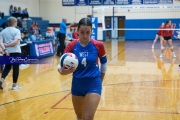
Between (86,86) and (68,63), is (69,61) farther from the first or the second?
(86,86)

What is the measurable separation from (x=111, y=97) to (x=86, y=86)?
320cm

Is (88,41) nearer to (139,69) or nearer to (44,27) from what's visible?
(139,69)

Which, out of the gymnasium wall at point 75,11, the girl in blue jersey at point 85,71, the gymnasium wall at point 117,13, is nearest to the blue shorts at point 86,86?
the girl in blue jersey at point 85,71

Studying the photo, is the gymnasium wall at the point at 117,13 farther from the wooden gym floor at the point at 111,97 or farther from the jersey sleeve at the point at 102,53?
the jersey sleeve at the point at 102,53

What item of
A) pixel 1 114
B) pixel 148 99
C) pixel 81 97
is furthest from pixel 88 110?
pixel 148 99

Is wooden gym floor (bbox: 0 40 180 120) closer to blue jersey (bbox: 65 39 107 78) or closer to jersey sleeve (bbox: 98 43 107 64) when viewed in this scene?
jersey sleeve (bbox: 98 43 107 64)

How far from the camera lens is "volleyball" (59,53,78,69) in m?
3.42

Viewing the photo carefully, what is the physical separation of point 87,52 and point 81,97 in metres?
0.55

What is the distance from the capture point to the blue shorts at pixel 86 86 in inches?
142

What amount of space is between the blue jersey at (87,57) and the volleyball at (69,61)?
12cm

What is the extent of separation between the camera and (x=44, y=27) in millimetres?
26828

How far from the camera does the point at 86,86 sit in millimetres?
3619

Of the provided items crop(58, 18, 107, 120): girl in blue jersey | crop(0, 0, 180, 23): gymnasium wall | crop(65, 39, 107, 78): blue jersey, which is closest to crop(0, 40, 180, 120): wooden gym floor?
crop(58, 18, 107, 120): girl in blue jersey

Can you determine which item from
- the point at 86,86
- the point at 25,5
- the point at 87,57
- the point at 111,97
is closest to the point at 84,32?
the point at 87,57
